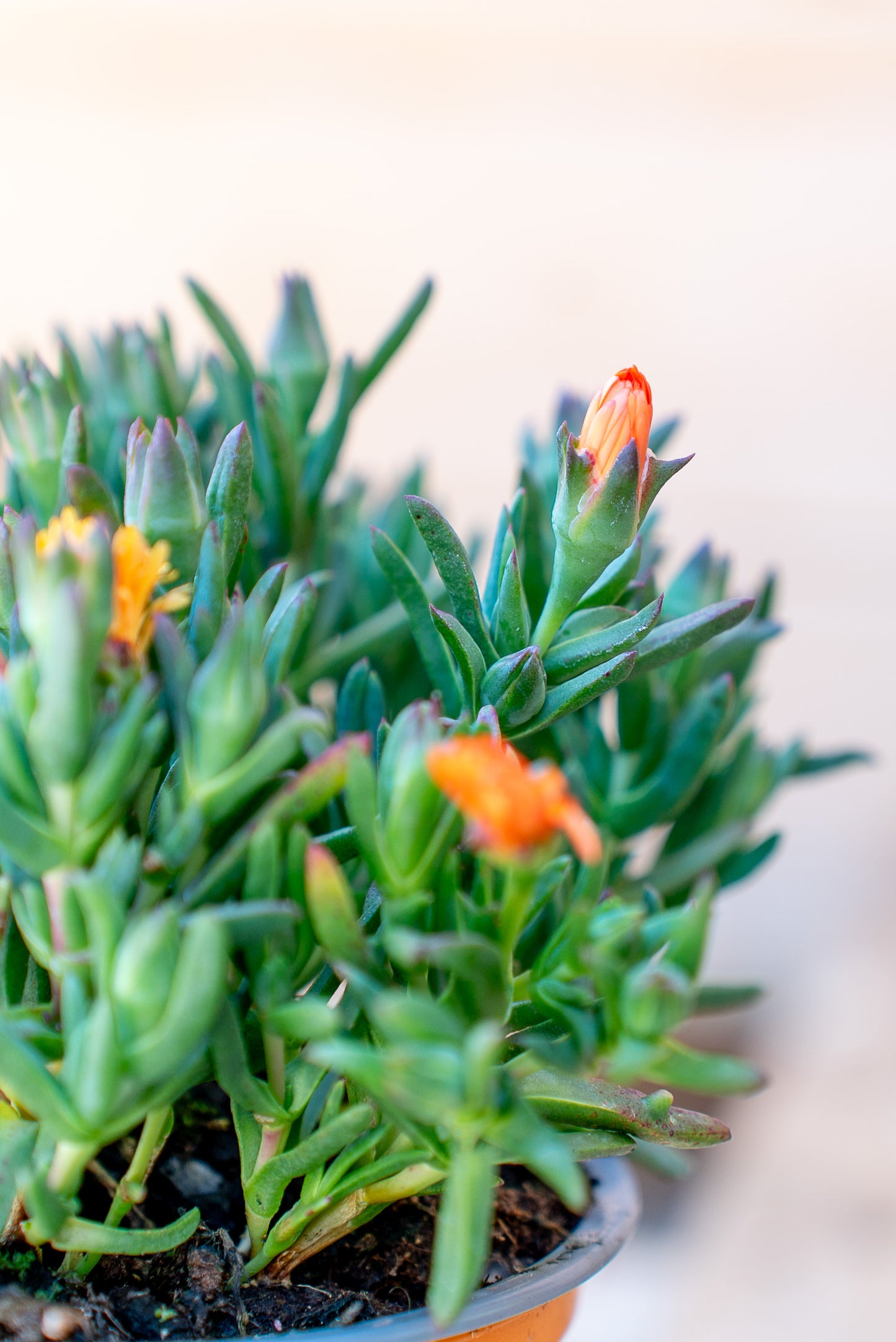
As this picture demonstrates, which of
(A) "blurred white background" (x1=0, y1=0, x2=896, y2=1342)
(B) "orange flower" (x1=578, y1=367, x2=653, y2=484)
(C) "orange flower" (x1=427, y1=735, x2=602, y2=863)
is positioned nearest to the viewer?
(C) "orange flower" (x1=427, y1=735, x2=602, y2=863)

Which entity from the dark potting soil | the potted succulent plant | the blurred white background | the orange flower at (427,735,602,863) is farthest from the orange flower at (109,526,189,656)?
the blurred white background

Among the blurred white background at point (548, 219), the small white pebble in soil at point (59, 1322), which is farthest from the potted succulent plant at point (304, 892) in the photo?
the blurred white background at point (548, 219)

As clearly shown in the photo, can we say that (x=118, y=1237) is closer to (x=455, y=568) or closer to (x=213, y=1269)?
(x=213, y=1269)

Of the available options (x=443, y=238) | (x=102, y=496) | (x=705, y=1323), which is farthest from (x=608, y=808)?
(x=443, y=238)

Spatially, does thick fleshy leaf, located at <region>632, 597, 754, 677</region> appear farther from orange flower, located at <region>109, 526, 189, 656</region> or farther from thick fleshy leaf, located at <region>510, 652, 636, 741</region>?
orange flower, located at <region>109, 526, 189, 656</region>

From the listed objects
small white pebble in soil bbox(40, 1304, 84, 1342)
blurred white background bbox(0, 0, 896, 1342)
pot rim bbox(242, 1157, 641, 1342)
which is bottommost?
pot rim bbox(242, 1157, 641, 1342)

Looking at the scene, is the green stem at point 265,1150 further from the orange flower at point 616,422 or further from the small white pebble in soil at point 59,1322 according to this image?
the orange flower at point 616,422
